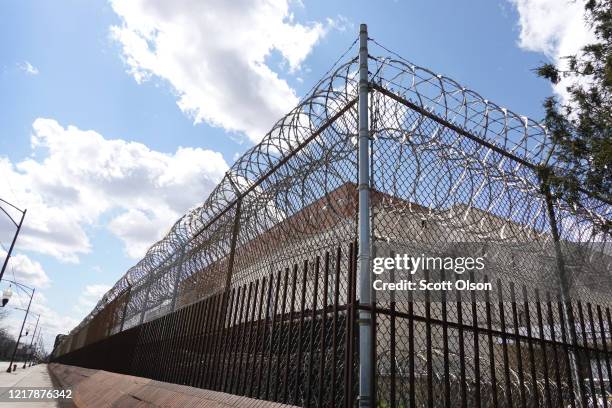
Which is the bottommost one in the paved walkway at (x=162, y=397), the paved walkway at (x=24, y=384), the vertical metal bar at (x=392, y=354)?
the paved walkway at (x=24, y=384)

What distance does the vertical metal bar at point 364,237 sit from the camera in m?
2.24

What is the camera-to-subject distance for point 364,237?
2.48 meters

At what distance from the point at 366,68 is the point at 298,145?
0.90 m

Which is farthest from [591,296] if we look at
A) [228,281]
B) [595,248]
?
[228,281]

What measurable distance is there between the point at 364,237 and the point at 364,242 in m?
0.03

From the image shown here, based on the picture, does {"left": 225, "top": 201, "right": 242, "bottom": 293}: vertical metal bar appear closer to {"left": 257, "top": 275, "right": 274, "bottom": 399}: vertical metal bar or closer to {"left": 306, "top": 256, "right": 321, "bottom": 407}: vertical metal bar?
{"left": 257, "top": 275, "right": 274, "bottom": 399}: vertical metal bar

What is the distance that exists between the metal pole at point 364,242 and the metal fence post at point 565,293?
79.7 inches

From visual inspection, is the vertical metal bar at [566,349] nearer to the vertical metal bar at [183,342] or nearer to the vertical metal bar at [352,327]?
the vertical metal bar at [352,327]

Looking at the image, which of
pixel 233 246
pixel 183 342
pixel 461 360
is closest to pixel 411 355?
pixel 461 360

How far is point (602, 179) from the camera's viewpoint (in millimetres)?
4445

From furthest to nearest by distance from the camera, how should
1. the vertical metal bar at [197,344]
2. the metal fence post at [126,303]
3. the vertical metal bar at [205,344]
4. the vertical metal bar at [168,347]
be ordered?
the metal fence post at [126,303] < the vertical metal bar at [168,347] < the vertical metal bar at [197,344] < the vertical metal bar at [205,344]

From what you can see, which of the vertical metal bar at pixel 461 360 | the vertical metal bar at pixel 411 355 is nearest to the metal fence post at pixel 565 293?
the vertical metal bar at pixel 461 360

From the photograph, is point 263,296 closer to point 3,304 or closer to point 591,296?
point 591,296

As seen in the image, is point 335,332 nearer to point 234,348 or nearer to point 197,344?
point 234,348
